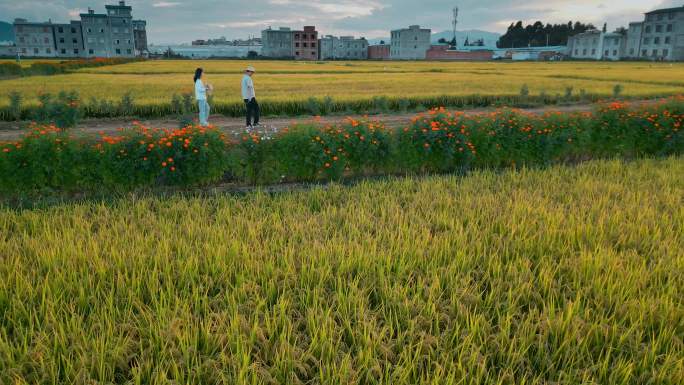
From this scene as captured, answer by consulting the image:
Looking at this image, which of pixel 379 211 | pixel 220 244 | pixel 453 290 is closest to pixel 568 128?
pixel 379 211

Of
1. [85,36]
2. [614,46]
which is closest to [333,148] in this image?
[85,36]

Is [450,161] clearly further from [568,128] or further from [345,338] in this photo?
[345,338]

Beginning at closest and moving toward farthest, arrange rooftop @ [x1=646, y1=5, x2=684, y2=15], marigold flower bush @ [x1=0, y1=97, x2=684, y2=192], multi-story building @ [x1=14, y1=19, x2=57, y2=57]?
1. marigold flower bush @ [x1=0, y1=97, x2=684, y2=192]
2. rooftop @ [x1=646, y1=5, x2=684, y2=15]
3. multi-story building @ [x1=14, y1=19, x2=57, y2=57]

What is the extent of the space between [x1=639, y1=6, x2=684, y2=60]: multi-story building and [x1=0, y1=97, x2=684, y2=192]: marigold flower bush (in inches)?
3174

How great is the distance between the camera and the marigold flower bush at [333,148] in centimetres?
716

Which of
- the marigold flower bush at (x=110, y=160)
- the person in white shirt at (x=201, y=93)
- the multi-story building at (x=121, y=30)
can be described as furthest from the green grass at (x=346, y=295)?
the multi-story building at (x=121, y=30)

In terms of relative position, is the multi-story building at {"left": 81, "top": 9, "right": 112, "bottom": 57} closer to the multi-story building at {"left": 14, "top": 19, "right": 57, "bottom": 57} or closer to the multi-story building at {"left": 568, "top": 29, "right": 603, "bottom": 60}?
the multi-story building at {"left": 14, "top": 19, "right": 57, "bottom": 57}

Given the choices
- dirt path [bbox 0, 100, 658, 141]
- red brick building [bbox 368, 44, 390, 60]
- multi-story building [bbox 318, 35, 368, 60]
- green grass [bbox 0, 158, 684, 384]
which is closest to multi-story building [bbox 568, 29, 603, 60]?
red brick building [bbox 368, 44, 390, 60]

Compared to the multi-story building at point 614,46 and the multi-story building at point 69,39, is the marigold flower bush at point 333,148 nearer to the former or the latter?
the multi-story building at point 614,46

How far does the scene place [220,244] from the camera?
14.1 ft

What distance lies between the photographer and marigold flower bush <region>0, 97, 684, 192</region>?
23.5 feet

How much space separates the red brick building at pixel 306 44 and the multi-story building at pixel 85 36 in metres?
30.3

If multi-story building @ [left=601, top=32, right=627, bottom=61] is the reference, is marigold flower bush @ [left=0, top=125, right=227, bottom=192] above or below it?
below

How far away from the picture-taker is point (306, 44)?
91.6 meters
